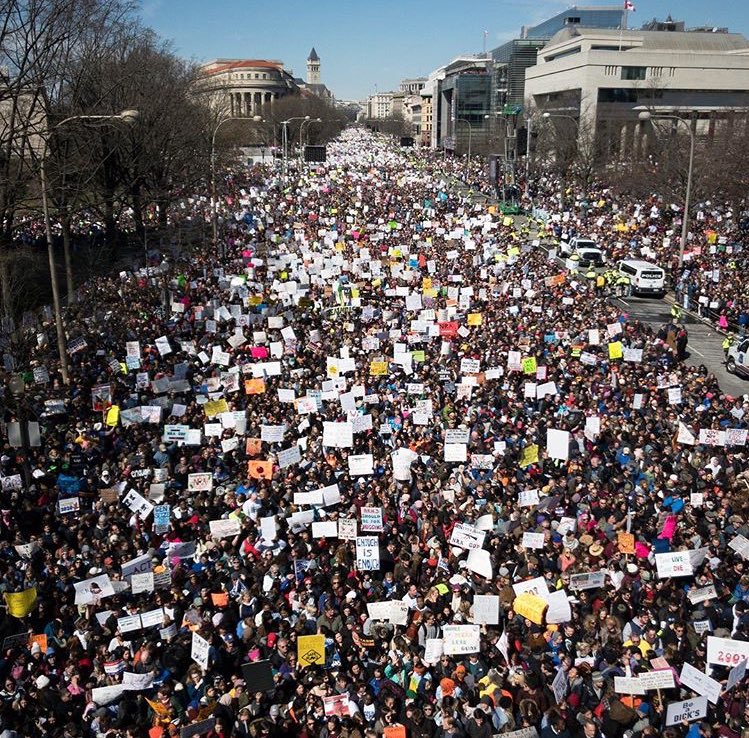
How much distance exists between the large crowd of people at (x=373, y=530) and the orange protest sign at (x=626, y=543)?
0.43 feet

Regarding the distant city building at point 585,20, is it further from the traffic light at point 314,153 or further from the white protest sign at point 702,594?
the white protest sign at point 702,594

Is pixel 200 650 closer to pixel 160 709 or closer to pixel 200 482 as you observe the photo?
pixel 160 709

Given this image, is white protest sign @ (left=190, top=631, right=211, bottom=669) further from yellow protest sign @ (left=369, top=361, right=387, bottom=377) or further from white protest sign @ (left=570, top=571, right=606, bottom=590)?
yellow protest sign @ (left=369, top=361, right=387, bottom=377)

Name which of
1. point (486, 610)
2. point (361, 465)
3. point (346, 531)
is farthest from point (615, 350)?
point (486, 610)

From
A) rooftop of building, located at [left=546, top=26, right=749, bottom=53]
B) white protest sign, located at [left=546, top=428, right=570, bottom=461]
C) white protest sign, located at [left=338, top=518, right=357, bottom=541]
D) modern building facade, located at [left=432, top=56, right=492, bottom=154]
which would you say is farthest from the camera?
modern building facade, located at [left=432, top=56, right=492, bottom=154]

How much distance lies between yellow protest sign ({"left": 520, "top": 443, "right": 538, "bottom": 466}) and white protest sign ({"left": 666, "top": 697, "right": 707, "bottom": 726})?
5.72 m

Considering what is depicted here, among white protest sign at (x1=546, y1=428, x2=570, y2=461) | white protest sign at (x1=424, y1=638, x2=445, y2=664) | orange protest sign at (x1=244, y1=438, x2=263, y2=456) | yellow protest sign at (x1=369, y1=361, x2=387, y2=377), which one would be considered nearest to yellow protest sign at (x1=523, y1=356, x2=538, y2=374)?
yellow protest sign at (x1=369, y1=361, x2=387, y2=377)

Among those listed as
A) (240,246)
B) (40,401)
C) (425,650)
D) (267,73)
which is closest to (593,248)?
(240,246)

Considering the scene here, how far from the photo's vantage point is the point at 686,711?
746 centimetres

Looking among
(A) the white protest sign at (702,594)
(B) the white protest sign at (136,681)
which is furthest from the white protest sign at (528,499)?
(B) the white protest sign at (136,681)

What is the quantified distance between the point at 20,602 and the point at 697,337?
20.9m

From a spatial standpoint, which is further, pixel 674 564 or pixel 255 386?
pixel 255 386

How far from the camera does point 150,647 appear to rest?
8531 millimetres

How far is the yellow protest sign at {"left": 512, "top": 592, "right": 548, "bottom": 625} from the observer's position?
29.3ft
